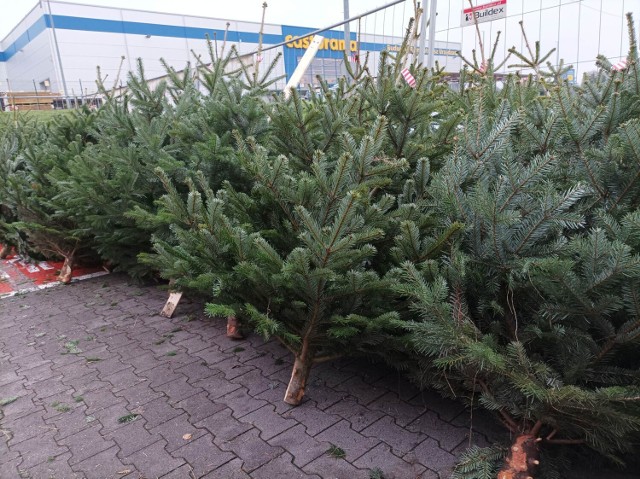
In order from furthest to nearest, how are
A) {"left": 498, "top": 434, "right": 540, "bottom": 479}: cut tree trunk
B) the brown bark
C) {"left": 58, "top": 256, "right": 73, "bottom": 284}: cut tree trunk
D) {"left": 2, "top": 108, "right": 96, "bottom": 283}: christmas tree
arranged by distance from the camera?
{"left": 58, "top": 256, "right": 73, "bottom": 284}: cut tree trunk
{"left": 2, "top": 108, "right": 96, "bottom": 283}: christmas tree
the brown bark
{"left": 498, "top": 434, "right": 540, "bottom": 479}: cut tree trunk

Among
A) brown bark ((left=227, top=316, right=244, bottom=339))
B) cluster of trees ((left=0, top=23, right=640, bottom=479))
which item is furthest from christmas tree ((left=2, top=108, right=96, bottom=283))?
cluster of trees ((left=0, top=23, right=640, bottom=479))

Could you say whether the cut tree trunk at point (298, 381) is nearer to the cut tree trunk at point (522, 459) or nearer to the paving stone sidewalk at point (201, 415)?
the paving stone sidewalk at point (201, 415)

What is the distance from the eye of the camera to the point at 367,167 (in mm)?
2520

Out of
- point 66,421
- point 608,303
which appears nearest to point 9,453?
point 66,421

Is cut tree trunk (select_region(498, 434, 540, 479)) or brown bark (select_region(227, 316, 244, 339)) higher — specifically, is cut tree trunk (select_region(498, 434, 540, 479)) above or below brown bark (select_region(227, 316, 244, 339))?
above

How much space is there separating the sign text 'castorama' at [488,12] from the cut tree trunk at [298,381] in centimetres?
483

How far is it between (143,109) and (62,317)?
7.87ft

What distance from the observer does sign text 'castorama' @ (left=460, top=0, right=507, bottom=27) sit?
5.81 metres

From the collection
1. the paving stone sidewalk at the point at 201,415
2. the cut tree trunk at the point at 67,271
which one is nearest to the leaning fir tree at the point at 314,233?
the paving stone sidewalk at the point at 201,415

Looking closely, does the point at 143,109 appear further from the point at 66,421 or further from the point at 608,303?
the point at 608,303

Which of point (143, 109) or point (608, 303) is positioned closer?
point (608, 303)

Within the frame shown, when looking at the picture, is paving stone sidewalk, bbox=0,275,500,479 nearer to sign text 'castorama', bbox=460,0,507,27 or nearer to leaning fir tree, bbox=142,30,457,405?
leaning fir tree, bbox=142,30,457,405

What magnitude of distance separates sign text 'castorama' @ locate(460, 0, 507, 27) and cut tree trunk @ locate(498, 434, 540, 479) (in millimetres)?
5177

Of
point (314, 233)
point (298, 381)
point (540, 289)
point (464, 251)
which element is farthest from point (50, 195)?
point (540, 289)
